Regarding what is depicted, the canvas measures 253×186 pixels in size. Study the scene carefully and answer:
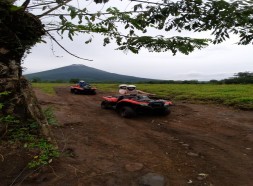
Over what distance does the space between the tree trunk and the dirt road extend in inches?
Result: 43.5

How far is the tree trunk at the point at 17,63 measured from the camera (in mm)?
6000

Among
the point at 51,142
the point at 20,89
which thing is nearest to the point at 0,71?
the point at 20,89

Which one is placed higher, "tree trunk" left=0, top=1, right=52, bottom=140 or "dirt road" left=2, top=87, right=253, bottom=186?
"tree trunk" left=0, top=1, right=52, bottom=140

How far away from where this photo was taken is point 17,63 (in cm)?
641

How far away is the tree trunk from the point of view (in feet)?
19.7

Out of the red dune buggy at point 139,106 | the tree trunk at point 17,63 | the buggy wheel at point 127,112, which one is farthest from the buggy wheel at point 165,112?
the tree trunk at point 17,63

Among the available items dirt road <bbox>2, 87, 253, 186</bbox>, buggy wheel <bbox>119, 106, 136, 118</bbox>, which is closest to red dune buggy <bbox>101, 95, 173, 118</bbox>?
buggy wheel <bbox>119, 106, 136, 118</bbox>

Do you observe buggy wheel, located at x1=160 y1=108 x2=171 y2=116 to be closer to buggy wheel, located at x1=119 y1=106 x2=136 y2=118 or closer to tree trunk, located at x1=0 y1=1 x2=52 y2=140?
buggy wheel, located at x1=119 y1=106 x2=136 y2=118

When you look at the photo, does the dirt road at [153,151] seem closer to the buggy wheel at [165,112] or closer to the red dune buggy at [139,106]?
the red dune buggy at [139,106]

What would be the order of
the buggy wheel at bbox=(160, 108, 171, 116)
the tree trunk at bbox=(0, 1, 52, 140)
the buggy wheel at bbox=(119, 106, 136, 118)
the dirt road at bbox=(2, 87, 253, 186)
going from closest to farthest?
the dirt road at bbox=(2, 87, 253, 186) → the tree trunk at bbox=(0, 1, 52, 140) → the buggy wheel at bbox=(119, 106, 136, 118) → the buggy wheel at bbox=(160, 108, 171, 116)

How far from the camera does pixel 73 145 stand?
6.86m

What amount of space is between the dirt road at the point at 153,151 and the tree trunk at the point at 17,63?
1105mm

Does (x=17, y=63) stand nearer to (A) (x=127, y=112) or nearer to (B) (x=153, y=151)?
(B) (x=153, y=151)

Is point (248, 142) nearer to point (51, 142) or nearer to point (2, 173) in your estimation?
point (51, 142)
